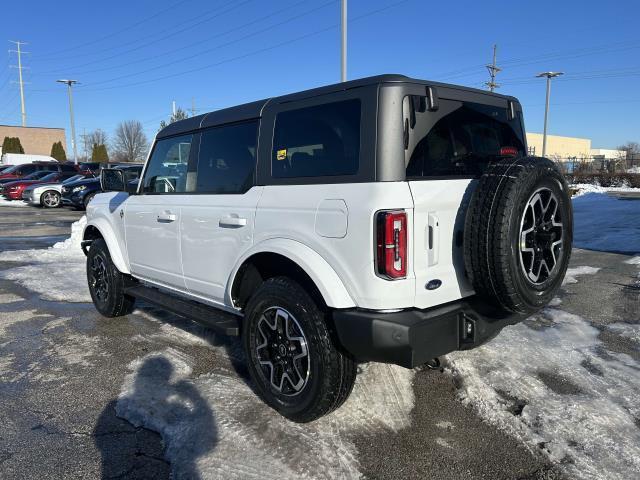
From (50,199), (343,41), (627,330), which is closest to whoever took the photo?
(627,330)

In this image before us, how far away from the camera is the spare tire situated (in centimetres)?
271

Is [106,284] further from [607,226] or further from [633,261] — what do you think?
[607,226]

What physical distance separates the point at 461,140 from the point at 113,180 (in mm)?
3682

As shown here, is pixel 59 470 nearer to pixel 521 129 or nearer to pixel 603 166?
pixel 521 129

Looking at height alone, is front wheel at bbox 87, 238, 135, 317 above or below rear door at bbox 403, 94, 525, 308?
below

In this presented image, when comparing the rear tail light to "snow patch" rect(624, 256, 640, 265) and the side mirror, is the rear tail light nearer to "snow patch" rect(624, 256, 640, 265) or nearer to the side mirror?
the side mirror

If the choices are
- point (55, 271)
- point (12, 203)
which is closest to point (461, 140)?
point (55, 271)

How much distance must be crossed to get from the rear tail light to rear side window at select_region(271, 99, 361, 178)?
38cm

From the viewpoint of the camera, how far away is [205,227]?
3.86 metres

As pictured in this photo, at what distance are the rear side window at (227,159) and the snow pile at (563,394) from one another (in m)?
2.29

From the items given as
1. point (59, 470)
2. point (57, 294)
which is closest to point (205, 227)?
point (59, 470)

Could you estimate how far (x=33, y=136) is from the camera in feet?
252

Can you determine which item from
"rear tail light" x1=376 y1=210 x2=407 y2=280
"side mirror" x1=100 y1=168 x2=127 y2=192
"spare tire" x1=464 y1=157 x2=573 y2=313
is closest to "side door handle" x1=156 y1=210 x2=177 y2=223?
"side mirror" x1=100 y1=168 x2=127 y2=192

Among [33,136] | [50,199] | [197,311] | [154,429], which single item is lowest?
[154,429]
